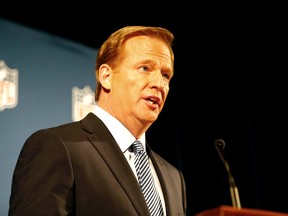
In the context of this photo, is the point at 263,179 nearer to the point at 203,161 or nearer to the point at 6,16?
the point at 203,161

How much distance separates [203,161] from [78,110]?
1196 mm

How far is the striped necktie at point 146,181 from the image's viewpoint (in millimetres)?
1670

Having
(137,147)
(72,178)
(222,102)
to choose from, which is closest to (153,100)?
(137,147)

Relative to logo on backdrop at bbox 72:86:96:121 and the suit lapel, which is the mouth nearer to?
the suit lapel

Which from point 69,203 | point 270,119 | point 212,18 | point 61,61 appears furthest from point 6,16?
point 270,119

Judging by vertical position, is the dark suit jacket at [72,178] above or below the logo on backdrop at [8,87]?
below

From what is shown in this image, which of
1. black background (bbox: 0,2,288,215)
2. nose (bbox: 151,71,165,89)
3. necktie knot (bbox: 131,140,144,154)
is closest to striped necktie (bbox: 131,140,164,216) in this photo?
necktie knot (bbox: 131,140,144,154)

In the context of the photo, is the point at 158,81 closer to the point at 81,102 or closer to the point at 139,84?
the point at 139,84

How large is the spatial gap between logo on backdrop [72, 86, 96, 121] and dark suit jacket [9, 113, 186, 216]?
1.38 meters

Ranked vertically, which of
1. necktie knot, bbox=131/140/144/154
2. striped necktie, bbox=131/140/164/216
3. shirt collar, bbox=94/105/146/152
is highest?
shirt collar, bbox=94/105/146/152

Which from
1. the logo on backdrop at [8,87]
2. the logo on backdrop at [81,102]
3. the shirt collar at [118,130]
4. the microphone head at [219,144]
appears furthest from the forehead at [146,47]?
the logo on backdrop at [81,102]

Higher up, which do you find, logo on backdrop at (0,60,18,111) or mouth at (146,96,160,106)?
logo on backdrop at (0,60,18,111)

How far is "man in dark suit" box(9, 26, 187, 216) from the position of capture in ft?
4.84

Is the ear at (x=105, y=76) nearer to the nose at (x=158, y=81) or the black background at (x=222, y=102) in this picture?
the nose at (x=158, y=81)
